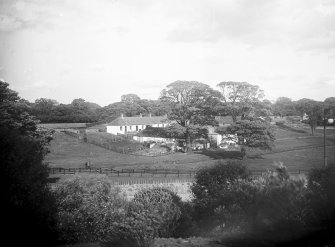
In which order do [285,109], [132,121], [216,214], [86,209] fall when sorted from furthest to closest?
[285,109], [132,121], [216,214], [86,209]

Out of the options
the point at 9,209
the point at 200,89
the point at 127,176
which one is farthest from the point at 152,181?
the point at 200,89

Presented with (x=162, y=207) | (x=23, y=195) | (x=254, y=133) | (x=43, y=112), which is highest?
(x=43, y=112)

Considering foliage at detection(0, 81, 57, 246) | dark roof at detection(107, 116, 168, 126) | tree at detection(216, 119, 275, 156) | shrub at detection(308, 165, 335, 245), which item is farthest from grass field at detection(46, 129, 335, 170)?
foliage at detection(0, 81, 57, 246)

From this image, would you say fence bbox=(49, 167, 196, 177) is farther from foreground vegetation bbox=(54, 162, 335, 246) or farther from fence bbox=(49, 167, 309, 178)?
foreground vegetation bbox=(54, 162, 335, 246)

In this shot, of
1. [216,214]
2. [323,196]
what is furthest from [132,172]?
[323,196]

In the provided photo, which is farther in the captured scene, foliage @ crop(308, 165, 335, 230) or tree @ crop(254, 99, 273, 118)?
tree @ crop(254, 99, 273, 118)

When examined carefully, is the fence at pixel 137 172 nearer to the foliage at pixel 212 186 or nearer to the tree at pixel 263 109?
the foliage at pixel 212 186

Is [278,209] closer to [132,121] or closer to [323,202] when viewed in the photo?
[323,202]

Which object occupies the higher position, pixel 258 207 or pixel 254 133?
pixel 254 133
